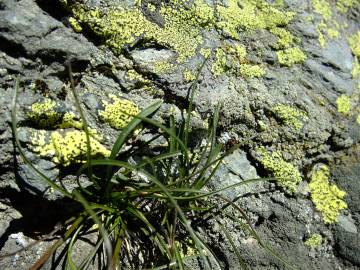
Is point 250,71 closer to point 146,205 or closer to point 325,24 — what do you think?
point 325,24

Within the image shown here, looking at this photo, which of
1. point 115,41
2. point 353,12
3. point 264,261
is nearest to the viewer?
point 115,41

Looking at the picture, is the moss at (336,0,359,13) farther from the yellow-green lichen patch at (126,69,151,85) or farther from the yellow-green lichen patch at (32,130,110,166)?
the yellow-green lichen patch at (32,130,110,166)

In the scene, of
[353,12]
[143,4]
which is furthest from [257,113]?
[353,12]

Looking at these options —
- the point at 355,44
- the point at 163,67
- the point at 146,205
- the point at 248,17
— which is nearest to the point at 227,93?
the point at 163,67

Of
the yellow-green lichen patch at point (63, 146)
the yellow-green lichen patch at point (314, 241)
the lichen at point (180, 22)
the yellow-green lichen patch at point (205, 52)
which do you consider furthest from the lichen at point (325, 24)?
the yellow-green lichen patch at point (63, 146)

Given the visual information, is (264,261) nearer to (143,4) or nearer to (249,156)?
(249,156)

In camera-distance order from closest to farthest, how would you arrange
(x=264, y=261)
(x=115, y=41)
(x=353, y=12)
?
(x=115, y=41)
(x=264, y=261)
(x=353, y=12)

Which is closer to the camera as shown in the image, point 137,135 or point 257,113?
point 137,135
